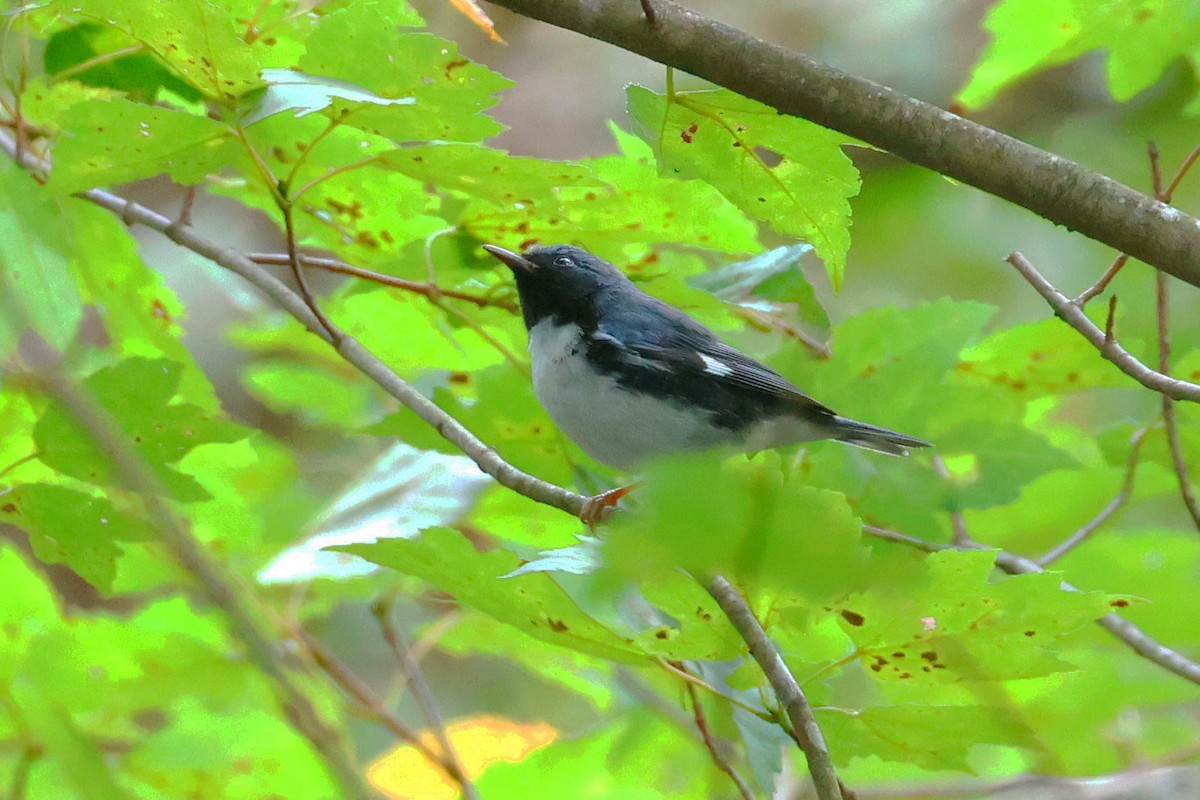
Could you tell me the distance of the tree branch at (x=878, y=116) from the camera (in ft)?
3.72

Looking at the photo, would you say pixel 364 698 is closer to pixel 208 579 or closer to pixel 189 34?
pixel 189 34

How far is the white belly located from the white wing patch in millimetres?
103

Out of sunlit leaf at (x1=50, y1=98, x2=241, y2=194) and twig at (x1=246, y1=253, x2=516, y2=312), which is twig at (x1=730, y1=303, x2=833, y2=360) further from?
sunlit leaf at (x1=50, y1=98, x2=241, y2=194)

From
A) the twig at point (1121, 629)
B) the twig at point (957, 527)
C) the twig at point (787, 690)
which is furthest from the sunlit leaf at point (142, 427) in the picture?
the twig at point (957, 527)

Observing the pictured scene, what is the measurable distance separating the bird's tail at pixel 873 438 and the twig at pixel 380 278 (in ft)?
1.98

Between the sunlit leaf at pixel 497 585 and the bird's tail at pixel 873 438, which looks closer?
the sunlit leaf at pixel 497 585

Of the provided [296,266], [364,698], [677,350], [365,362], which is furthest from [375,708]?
[677,350]

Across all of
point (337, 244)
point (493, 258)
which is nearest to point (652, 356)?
point (493, 258)

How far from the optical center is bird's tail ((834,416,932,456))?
1713 mm

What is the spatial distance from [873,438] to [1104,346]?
Answer: 661 mm

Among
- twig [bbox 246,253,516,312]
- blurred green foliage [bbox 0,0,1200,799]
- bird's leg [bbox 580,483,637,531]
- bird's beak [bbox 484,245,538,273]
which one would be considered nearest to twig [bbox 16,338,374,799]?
blurred green foliage [bbox 0,0,1200,799]

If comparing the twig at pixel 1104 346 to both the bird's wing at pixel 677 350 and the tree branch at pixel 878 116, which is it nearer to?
the tree branch at pixel 878 116

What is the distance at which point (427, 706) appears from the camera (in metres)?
1.73

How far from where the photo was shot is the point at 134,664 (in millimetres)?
1867
